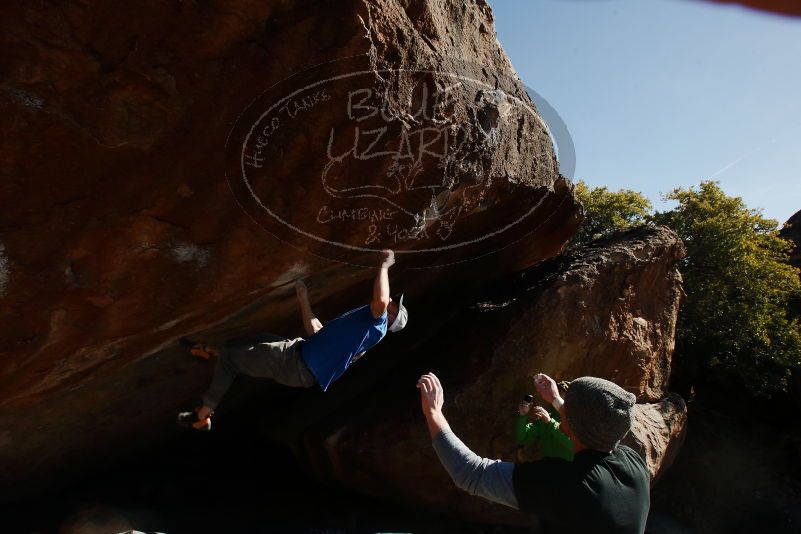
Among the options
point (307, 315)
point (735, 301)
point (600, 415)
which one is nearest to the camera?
point (600, 415)

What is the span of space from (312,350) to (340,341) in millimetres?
230

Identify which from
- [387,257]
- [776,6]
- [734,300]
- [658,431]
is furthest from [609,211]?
[776,6]

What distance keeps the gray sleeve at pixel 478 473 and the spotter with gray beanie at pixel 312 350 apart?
1.47m

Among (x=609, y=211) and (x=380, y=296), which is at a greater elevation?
(x=609, y=211)

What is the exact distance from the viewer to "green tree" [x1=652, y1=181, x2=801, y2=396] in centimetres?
1054

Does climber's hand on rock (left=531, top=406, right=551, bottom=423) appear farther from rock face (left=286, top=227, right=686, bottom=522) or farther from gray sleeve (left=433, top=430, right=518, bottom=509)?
rock face (left=286, top=227, right=686, bottom=522)

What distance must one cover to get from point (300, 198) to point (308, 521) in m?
4.04

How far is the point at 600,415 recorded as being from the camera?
227cm

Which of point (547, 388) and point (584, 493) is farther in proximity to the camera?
point (547, 388)

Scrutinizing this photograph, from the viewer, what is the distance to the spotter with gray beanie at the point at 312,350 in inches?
149

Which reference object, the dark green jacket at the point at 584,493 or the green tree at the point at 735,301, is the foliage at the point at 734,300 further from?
the dark green jacket at the point at 584,493

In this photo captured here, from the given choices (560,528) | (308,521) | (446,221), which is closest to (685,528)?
(308,521)

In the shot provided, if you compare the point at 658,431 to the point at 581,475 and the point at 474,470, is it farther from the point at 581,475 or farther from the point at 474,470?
the point at 474,470

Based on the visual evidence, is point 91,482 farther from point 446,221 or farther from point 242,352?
point 446,221
